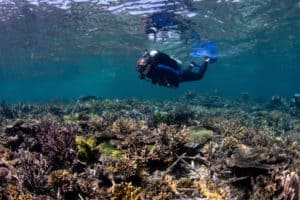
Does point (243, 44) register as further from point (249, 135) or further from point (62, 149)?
point (62, 149)

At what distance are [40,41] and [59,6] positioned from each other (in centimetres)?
1144

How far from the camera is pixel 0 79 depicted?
59.3 m

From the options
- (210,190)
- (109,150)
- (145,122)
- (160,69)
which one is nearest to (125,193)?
(210,190)

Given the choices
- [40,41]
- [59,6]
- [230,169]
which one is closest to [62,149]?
[230,169]

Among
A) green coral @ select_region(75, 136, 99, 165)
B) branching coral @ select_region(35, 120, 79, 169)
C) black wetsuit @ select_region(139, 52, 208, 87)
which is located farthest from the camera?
black wetsuit @ select_region(139, 52, 208, 87)

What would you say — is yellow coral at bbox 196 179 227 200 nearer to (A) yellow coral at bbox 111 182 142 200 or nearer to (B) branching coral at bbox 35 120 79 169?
(A) yellow coral at bbox 111 182 142 200

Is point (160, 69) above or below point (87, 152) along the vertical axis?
above

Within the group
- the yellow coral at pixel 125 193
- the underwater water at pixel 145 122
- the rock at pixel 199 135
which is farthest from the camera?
the rock at pixel 199 135

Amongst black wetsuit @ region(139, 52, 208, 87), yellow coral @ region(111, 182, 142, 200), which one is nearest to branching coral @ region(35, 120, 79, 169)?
yellow coral @ region(111, 182, 142, 200)

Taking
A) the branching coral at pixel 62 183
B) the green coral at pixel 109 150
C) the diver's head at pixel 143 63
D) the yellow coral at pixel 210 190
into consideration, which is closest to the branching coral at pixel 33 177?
the branching coral at pixel 62 183

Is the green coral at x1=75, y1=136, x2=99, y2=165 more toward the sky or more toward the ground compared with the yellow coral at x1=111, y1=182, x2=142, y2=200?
more toward the ground

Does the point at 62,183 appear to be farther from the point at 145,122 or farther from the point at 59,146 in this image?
Answer: the point at 145,122

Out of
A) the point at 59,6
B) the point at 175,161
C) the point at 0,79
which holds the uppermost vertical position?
the point at 59,6

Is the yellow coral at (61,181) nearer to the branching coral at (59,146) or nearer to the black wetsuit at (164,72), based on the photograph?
the branching coral at (59,146)
